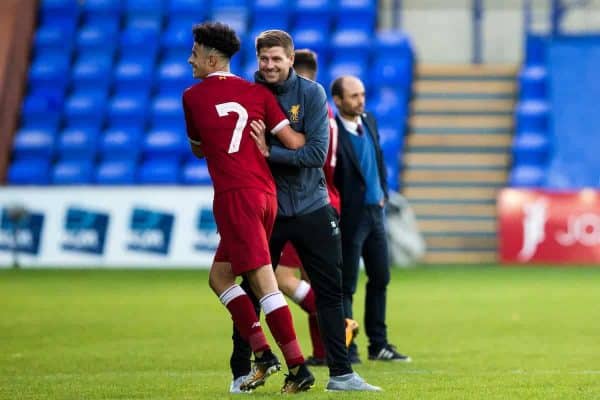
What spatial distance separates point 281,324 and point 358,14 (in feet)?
59.4

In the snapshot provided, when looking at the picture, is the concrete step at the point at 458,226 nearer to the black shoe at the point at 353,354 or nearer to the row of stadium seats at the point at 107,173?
the row of stadium seats at the point at 107,173

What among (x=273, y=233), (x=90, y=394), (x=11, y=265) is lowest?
(x=11, y=265)

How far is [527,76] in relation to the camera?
73.5ft

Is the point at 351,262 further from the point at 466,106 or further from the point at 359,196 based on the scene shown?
the point at 466,106

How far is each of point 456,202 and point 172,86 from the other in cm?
563

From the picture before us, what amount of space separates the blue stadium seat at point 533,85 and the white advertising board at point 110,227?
242 inches

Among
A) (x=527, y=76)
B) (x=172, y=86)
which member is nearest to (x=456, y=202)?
(x=527, y=76)

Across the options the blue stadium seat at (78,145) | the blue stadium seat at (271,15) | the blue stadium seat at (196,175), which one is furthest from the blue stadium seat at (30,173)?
the blue stadium seat at (271,15)

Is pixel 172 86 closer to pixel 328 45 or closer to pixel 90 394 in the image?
pixel 328 45

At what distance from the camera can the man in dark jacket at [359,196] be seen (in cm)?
827

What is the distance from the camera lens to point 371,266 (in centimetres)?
860

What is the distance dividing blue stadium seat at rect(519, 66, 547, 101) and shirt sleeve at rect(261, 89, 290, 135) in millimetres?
16528

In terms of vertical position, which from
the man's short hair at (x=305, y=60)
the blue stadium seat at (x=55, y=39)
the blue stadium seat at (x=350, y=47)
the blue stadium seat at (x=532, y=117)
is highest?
the blue stadium seat at (x=55, y=39)

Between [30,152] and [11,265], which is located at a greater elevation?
[30,152]
